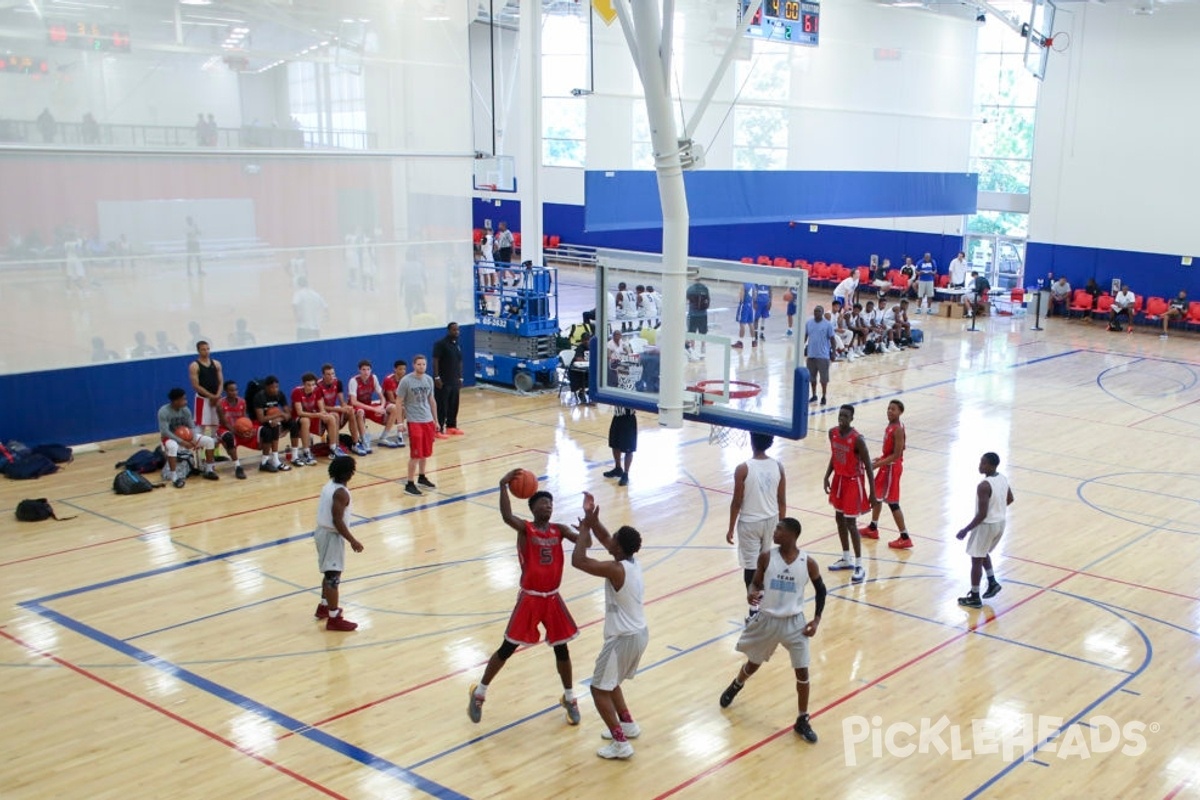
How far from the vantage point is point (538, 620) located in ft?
26.6

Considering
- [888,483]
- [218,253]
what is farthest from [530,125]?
[888,483]

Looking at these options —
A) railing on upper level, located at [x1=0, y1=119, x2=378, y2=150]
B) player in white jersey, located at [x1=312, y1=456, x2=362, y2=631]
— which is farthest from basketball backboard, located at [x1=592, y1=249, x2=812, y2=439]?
railing on upper level, located at [x1=0, y1=119, x2=378, y2=150]

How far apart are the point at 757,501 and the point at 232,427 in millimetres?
7907

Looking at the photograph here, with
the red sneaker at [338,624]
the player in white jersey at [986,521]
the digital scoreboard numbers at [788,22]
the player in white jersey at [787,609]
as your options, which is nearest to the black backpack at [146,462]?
the red sneaker at [338,624]

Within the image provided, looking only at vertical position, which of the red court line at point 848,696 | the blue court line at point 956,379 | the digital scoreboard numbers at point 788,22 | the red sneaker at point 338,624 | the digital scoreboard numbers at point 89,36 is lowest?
the blue court line at point 956,379

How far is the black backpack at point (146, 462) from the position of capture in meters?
14.8

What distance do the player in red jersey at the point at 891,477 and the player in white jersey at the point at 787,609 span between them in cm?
406

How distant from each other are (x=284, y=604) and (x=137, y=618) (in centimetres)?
123

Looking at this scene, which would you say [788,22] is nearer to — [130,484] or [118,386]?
[118,386]

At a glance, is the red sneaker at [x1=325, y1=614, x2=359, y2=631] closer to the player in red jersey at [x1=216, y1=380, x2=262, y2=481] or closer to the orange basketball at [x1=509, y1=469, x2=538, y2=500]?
the orange basketball at [x1=509, y1=469, x2=538, y2=500]

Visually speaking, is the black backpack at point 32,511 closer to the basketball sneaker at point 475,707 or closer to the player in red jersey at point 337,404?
the player in red jersey at point 337,404

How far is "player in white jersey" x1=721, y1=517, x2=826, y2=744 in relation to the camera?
316 inches

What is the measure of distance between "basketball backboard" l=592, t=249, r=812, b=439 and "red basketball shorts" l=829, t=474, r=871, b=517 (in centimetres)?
64

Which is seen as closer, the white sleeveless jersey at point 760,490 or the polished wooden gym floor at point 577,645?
the polished wooden gym floor at point 577,645
